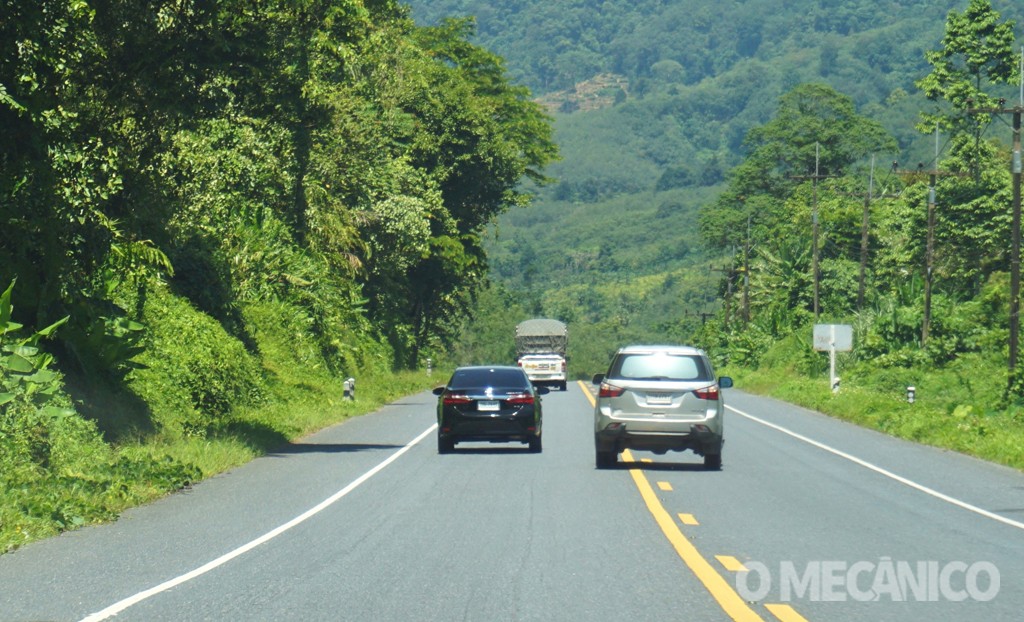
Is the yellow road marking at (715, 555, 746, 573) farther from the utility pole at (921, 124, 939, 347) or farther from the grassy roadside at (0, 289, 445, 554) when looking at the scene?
the utility pole at (921, 124, 939, 347)

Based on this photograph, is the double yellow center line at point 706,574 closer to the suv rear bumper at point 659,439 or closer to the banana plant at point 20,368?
the suv rear bumper at point 659,439

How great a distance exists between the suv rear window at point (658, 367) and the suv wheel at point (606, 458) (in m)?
1.16

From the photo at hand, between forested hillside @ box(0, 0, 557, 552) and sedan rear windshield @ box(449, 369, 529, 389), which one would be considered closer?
forested hillside @ box(0, 0, 557, 552)

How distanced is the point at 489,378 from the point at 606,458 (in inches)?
169

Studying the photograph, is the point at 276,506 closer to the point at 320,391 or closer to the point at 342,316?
the point at 320,391

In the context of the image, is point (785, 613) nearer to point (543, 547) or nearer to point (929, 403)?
point (543, 547)

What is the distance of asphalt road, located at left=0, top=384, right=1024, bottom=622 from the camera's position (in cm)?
999

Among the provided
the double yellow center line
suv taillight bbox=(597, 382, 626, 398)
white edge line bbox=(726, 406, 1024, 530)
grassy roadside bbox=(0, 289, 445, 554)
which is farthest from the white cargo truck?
the double yellow center line

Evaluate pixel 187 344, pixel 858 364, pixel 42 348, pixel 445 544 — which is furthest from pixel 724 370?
pixel 445 544

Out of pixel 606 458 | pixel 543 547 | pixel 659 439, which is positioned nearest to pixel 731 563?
pixel 543 547

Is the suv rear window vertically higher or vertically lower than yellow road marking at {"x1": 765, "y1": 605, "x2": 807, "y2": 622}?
higher

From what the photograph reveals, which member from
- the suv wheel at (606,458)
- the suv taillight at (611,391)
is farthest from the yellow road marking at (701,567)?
the suv wheel at (606,458)

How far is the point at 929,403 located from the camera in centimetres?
4128

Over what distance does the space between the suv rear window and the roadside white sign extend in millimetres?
30826
